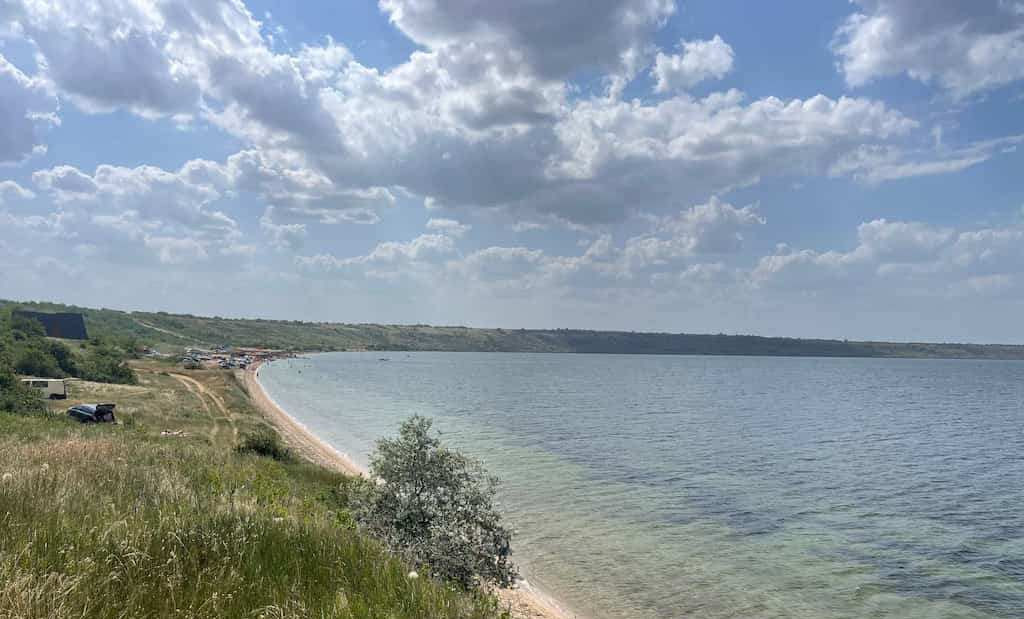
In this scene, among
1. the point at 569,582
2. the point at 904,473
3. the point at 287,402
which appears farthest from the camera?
the point at 287,402

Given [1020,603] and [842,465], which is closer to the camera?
[1020,603]

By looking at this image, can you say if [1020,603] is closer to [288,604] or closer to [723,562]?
[723,562]

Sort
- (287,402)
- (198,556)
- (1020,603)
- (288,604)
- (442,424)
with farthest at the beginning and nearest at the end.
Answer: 1. (287,402)
2. (442,424)
3. (1020,603)
4. (198,556)
5. (288,604)

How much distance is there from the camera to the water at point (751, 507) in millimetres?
21109

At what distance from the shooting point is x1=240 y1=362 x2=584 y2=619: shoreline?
18.8 meters

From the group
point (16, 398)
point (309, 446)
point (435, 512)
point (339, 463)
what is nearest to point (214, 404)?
point (309, 446)

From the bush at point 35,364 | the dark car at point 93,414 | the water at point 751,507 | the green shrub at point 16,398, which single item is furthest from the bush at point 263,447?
the bush at point 35,364

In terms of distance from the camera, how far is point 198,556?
8.27m

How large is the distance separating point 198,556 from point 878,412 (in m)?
101

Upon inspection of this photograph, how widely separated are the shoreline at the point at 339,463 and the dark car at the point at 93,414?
11.7 m

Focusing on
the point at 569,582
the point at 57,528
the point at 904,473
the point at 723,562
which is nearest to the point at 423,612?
the point at 57,528

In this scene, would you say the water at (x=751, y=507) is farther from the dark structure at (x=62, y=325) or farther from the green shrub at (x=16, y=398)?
the dark structure at (x=62, y=325)

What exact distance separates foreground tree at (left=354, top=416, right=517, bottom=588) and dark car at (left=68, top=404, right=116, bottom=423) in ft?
99.3

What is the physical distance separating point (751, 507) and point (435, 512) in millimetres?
23600
